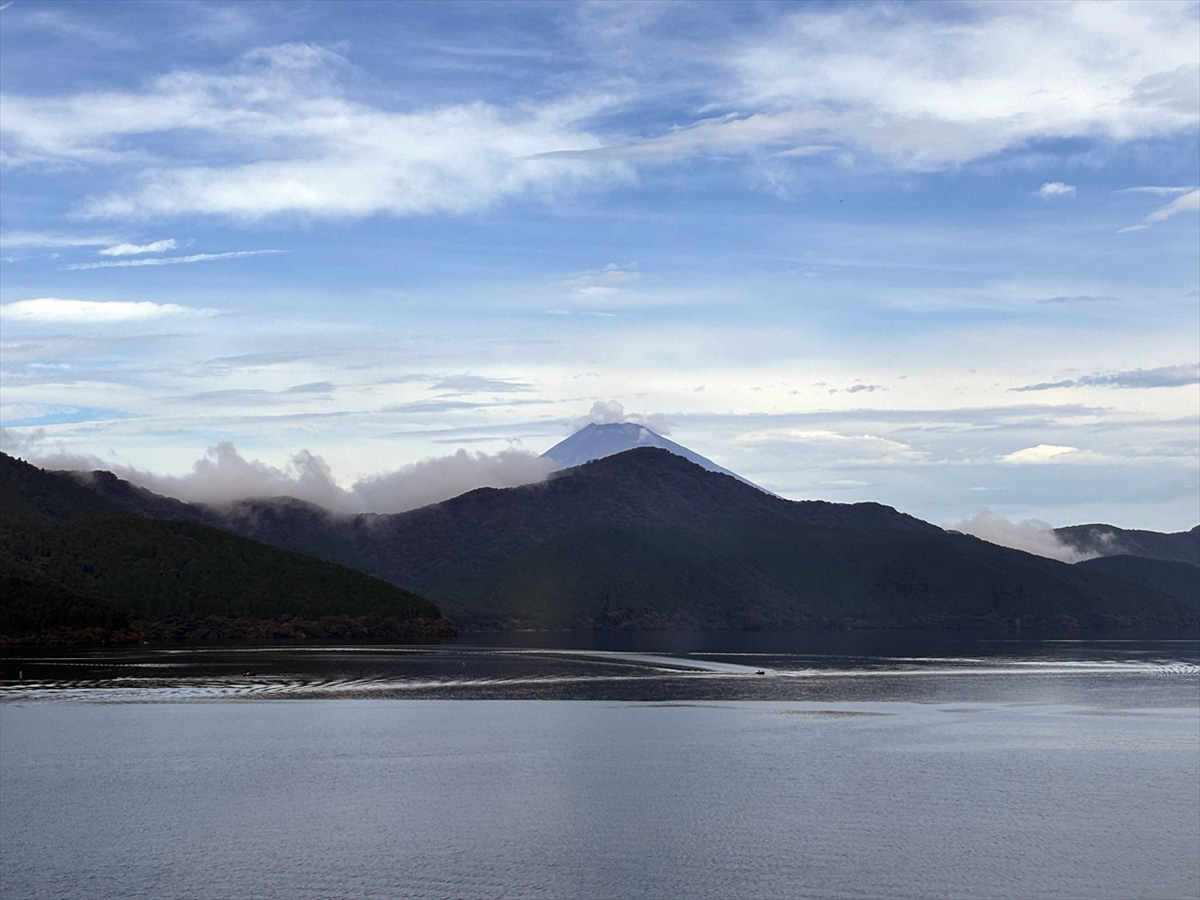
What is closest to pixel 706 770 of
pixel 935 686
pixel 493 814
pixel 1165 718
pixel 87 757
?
pixel 493 814

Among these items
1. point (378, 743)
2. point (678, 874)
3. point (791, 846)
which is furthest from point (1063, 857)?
point (378, 743)

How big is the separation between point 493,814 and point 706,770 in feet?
77.6

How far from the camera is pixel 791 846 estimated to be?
67.6 metres

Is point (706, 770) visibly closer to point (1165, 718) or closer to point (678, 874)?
point (678, 874)

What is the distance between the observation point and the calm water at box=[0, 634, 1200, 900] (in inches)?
2408

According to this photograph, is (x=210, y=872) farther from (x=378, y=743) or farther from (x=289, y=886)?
(x=378, y=743)

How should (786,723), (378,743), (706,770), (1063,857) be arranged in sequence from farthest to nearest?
(786,723)
(378,743)
(706,770)
(1063,857)

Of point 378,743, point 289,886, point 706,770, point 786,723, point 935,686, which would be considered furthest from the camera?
point 935,686

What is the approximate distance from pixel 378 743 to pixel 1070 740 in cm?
6489

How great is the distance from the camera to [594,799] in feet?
267

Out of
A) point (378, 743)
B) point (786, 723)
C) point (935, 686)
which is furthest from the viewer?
point (935, 686)

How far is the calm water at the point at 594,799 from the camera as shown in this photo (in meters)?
61.2

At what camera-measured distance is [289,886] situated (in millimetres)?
59188

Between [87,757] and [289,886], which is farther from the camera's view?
[87,757]
